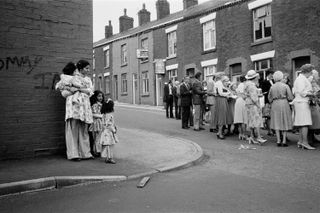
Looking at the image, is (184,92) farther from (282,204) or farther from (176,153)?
(282,204)

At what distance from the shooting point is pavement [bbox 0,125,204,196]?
18.9 feet

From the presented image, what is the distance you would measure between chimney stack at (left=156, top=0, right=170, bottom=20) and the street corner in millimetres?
25229

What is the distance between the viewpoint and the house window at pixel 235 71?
2259 cm

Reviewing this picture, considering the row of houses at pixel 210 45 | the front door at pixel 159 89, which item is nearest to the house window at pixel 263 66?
the row of houses at pixel 210 45

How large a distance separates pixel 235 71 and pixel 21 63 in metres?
17.2

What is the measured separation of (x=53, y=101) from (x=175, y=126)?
7169 millimetres

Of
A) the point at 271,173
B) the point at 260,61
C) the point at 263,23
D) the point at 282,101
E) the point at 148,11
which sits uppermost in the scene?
the point at 148,11

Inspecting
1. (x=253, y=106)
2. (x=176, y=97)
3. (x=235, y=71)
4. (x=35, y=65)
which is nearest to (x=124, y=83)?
(x=235, y=71)

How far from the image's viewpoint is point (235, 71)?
22984 mm

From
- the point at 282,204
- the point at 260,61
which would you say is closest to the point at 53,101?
the point at 282,204

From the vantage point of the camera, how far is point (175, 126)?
14.5 metres

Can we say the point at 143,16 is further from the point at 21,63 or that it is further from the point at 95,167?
the point at 95,167

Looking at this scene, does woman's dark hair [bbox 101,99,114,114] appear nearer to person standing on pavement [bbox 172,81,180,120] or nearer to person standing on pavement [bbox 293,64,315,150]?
person standing on pavement [bbox 293,64,315,150]

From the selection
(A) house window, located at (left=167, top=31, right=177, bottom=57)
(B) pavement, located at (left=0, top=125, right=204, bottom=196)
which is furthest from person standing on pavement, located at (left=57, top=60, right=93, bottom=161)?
(A) house window, located at (left=167, top=31, right=177, bottom=57)
